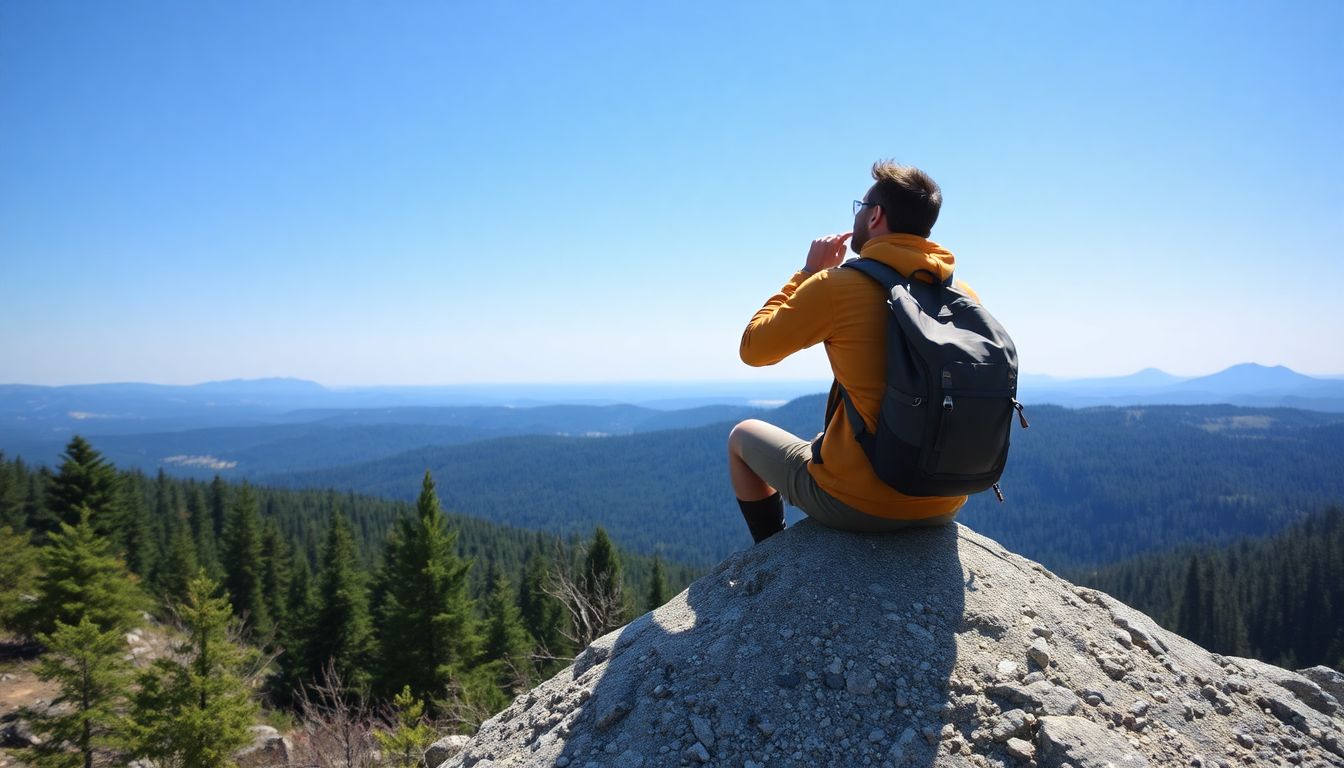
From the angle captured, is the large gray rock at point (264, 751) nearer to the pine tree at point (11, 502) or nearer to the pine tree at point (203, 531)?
the pine tree at point (203, 531)

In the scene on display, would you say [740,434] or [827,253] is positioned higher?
[827,253]

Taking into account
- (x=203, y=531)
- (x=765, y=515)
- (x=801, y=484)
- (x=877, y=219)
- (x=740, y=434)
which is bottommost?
(x=203, y=531)

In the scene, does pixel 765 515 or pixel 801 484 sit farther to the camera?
pixel 765 515

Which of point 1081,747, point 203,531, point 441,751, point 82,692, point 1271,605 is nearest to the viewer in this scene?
point 1081,747

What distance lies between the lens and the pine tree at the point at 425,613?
20344 mm

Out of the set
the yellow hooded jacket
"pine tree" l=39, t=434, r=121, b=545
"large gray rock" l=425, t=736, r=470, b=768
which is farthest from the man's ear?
"pine tree" l=39, t=434, r=121, b=545

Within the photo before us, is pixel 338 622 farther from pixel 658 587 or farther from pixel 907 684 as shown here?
pixel 907 684

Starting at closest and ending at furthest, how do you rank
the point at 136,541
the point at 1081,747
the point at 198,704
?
the point at 1081,747 < the point at 198,704 < the point at 136,541

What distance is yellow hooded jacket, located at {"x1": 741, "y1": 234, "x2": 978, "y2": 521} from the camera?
3303 millimetres

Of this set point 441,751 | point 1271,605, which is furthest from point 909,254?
point 1271,605

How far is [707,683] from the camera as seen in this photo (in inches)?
134

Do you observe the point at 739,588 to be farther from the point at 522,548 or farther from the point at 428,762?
the point at 522,548

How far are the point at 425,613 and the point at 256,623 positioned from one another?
24.2 metres

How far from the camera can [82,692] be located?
47.5 ft
